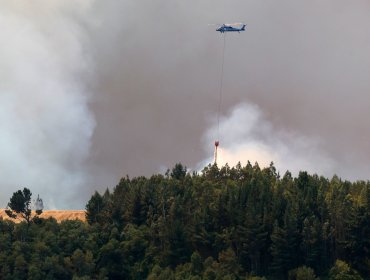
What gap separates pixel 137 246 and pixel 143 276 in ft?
29.8

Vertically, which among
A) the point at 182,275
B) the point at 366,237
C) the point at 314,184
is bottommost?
the point at 182,275

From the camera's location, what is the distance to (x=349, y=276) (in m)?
161

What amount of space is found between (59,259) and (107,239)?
1657cm

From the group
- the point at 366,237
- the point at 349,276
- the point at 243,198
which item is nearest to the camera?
the point at 349,276

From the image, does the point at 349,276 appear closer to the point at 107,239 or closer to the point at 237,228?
the point at 237,228

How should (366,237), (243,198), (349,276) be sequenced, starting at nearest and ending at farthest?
(349,276)
(366,237)
(243,198)

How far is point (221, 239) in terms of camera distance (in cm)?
17725

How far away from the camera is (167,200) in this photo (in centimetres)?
19400

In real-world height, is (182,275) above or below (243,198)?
below

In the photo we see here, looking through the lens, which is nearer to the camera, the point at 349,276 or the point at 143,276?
the point at 349,276

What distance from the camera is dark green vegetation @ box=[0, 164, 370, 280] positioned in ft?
554

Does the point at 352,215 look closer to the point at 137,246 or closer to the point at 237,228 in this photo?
the point at 237,228

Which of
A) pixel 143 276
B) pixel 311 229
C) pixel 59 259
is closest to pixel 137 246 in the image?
pixel 143 276

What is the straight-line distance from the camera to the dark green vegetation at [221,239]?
554ft
